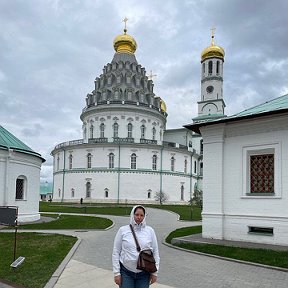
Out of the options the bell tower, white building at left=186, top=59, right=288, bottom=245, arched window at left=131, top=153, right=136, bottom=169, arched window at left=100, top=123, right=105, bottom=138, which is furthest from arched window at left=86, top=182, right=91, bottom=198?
white building at left=186, top=59, right=288, bottom=245

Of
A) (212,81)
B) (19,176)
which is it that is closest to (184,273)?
(19,176)

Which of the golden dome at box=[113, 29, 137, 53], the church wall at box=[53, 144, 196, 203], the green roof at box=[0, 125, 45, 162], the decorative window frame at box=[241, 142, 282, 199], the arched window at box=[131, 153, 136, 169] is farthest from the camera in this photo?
the golden dome at box=[113, 29, 137, 53]

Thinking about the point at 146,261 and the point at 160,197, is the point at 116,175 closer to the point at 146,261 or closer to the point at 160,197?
the point at 160,197

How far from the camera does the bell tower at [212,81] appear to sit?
69.7 metres

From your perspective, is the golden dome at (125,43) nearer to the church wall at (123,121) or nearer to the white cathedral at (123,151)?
the white cathedral at (123,151)

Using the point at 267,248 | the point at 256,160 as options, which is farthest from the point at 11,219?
the point at 256,160

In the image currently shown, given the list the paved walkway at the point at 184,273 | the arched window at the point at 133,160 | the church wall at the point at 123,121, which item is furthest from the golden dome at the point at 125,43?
the paved walkway at the point at 184,273

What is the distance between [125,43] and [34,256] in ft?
196

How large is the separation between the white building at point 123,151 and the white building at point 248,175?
41948 millimetres

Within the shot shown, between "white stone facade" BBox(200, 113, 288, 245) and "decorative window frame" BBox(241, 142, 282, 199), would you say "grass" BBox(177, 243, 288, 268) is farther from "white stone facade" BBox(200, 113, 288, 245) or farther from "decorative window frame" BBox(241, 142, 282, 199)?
"decorative window frame" BBox(241, 142, 282, 199)

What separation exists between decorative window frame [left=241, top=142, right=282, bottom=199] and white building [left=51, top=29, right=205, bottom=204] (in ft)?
140

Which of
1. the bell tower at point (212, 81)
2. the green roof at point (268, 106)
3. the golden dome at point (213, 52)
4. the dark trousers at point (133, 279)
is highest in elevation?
the golden dome at point (213, 52)

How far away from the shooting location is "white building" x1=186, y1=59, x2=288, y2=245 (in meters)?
13.3

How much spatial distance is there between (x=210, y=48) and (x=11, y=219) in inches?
2555
